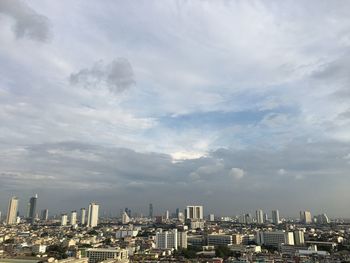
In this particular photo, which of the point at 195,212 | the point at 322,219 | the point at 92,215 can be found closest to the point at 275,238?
the point at 195,212

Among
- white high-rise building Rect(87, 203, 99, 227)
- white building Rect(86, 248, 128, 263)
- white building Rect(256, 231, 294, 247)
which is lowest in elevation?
white building Rect(86, 248, 128, 263)

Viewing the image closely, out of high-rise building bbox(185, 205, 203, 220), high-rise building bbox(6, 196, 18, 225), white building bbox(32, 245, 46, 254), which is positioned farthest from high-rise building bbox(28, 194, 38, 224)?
white building bbox(32, 245, 46, 254)

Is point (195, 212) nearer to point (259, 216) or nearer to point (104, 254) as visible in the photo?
point (259, 216)

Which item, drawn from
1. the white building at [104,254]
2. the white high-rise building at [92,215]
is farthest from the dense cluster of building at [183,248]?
the white high-rise building at [92,215]

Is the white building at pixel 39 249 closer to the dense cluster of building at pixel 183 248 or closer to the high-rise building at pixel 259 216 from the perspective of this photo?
the dense cluster of building at pixel 183 248

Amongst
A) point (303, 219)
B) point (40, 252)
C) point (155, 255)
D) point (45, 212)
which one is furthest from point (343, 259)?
point (45, 212)

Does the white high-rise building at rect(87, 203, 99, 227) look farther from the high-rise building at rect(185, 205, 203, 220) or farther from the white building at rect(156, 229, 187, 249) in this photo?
the white building at rect(156, 229, 187, 249)
